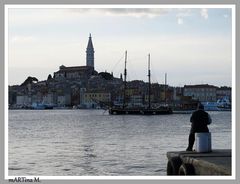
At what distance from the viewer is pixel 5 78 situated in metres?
9.08

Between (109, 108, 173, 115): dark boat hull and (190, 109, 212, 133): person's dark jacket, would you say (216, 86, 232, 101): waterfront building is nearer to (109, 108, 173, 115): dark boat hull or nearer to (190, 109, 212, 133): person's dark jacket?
(109, 108, 173, 115): dark boat hull

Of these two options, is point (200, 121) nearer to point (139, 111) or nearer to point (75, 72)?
point (139, 111)

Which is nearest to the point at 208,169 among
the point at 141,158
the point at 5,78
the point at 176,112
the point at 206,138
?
the point at 206,138

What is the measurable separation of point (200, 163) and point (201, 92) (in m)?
133

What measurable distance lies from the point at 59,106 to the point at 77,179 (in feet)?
542

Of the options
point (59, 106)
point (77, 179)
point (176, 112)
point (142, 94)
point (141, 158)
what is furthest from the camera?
point (59, 106)

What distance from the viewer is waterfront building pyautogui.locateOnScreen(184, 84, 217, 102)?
5531 inches

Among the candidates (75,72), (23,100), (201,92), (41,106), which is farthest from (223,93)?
(23,100)

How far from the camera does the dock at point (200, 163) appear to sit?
9.39 m

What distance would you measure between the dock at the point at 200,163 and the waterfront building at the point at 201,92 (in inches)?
4990

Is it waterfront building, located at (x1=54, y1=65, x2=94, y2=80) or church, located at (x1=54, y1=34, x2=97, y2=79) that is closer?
waterfront building, located at (x1=54, y1=65, x2=94, y2=80)

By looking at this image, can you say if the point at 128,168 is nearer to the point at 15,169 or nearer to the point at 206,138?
the point at 15,169

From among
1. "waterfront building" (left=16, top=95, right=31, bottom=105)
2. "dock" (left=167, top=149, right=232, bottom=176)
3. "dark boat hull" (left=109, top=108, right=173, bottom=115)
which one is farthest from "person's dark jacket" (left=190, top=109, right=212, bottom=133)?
"waterfront building" (left=16, top=95, right=31, bottom=105)

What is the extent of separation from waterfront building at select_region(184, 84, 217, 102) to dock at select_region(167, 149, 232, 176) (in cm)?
12675
